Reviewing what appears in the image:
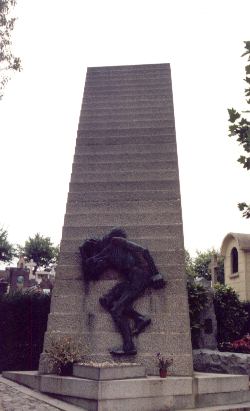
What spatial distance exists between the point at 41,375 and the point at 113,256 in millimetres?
3065

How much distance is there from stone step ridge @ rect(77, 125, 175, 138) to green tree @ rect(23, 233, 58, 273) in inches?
2062

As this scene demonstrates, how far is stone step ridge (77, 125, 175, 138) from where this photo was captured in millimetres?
14117

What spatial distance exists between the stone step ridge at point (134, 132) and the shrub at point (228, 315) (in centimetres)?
712

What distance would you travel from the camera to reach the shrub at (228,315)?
693 inches

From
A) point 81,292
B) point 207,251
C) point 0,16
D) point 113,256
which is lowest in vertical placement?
point 81,292

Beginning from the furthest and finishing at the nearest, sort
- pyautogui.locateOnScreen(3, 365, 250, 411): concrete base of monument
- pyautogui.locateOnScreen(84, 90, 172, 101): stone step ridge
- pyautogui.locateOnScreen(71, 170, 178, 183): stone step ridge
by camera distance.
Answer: pyautogui.locateOnScreen(84, 90, 172, 101): stone step ridge < pyautogui.locateOnScreen(71, 170, 178, 183): stone step ridge < pyautogui.locateOnScreen(3, 365, 250, 411): concrete base of monument

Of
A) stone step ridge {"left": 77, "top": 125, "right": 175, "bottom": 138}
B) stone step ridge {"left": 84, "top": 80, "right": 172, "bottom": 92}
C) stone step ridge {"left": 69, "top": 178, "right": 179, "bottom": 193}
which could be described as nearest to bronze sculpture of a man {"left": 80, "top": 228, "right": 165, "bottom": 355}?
stone step ridge {"left": 69, "top": 178, "right": 179, "bottom": 193}

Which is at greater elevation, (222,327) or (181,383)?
(222,327)

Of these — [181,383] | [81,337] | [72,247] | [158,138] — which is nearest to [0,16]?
[158,138]

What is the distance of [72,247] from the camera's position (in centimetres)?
1234

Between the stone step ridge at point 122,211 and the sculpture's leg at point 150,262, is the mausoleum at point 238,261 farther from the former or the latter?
the sculpture's leg at point 150,262

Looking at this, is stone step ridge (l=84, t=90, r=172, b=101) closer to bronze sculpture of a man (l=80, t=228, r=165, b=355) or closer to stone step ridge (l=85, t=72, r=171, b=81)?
stone step ridge (l=85, t=72, r=171, b=81)

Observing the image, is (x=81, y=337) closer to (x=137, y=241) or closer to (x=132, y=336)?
(x=132, y=336)

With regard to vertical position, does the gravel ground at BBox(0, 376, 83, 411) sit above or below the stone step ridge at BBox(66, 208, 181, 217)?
below
